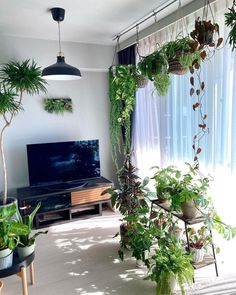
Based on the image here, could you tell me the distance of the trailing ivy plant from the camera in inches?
114

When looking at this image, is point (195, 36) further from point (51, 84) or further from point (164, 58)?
point (51, 84)

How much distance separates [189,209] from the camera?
2.09 m

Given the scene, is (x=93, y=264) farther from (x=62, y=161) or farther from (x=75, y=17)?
(x=75, y=17)

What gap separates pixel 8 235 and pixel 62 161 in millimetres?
1793

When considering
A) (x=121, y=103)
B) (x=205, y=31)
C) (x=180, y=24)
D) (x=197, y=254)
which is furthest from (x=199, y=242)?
(x=180, y=24)

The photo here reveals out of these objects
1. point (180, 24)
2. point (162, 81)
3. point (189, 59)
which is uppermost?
point (180, 24)

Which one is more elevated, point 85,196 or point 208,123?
point 208,123

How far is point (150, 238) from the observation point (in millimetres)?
2219

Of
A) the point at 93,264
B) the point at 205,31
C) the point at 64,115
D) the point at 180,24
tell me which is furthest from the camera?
the point at 64,115

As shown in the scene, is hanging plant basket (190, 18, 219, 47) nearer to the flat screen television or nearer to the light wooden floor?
the light wooden floor

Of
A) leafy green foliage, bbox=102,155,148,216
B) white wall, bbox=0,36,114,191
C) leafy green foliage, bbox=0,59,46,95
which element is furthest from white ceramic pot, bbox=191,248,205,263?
leafy green foliage, bbox=0,59,46,95

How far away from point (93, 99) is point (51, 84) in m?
0.70

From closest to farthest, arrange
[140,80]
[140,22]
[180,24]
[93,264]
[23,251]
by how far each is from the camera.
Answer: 1. [23,251]
2. [93,264]
3. [180,24]
4. [140,80]
5. [140,22]

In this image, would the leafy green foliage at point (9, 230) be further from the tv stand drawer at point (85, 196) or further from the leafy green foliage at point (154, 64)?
the leafy green foliage at point (154, 64)
